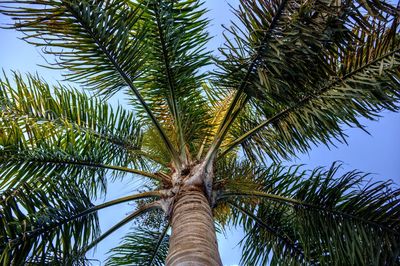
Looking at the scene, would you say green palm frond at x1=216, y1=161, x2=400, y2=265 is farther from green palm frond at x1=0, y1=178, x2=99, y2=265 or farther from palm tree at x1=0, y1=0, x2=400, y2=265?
green palm frond at x1=0, y1=178, x2=99, y2=265

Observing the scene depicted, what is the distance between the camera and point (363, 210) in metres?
3.89

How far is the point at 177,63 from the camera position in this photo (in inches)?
179

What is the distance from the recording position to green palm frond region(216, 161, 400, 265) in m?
3.72

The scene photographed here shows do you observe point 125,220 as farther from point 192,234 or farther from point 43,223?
point 192,234

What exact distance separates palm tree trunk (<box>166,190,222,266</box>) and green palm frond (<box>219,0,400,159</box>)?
1.22 metres

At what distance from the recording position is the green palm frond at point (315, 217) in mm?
3723

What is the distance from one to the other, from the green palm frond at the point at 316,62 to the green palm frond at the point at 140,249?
7.04ft

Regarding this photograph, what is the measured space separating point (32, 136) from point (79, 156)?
0.52 meters

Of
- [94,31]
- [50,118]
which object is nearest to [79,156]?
[50,118]

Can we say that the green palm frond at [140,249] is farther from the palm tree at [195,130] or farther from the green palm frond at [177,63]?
the green palm frond at [177,63]

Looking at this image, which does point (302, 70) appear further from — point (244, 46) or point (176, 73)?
point (176, 73)

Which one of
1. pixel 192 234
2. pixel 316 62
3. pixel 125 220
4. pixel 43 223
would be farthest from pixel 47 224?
pixel 316 62

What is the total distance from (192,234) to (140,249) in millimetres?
2351

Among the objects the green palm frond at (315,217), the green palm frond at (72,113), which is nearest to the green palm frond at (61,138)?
the green palm frond at (72,113)
